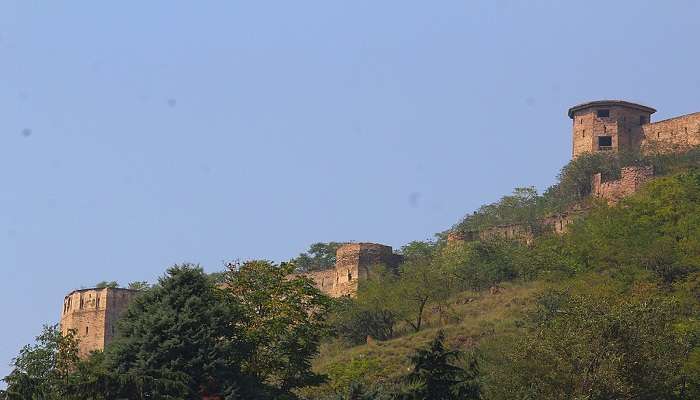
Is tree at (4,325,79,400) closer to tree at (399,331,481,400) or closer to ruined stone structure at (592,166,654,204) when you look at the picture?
tree at (399,331,481,400)

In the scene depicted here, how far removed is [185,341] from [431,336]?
82.5 ft

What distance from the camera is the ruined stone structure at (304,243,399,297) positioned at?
75.2 metres

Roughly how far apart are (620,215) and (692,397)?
23646 mm

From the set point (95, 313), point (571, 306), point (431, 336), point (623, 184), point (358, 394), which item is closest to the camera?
point (358, 394)

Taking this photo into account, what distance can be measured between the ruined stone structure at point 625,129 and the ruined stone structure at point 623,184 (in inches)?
101

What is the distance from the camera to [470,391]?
38.2 metres

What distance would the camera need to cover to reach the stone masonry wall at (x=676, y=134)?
73.8 meters

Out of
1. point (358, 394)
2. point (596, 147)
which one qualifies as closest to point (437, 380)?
point (358, 394)

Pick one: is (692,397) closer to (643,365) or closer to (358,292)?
(643,365)

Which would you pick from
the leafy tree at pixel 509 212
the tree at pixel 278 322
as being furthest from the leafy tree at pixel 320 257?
the tree at pixel 278 322

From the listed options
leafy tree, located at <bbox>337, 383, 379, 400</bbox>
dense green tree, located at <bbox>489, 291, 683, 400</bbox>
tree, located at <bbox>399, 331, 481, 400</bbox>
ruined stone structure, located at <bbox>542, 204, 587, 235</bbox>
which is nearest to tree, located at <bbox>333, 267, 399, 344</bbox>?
ruined stone structure, located at <bbox>542, 204, 587, 235</bbox>

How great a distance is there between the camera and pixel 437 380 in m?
38.2

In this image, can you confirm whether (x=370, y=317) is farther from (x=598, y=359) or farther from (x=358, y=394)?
(x=358, y=394)

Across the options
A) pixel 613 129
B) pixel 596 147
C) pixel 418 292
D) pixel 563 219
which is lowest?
pixel 418 292
